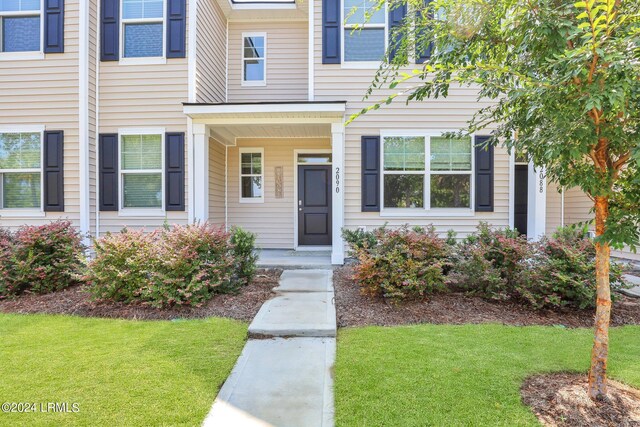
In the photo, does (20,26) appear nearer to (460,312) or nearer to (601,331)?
(460,312)

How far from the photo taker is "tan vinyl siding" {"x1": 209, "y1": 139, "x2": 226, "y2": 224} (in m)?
7.28

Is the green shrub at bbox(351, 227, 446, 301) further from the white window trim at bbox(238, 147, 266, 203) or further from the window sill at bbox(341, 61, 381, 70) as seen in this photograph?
the white window trim at bbox(238, 147, 266, 203)

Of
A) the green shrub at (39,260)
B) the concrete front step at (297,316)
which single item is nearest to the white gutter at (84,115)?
the green shrub at (39,260)

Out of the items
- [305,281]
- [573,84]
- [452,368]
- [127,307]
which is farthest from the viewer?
[305,281]

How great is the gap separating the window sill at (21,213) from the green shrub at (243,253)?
3977mm

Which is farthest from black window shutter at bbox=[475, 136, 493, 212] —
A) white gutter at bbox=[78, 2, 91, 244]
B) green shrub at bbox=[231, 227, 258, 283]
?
white gutter at bbox=[78, 2, 91, 244]

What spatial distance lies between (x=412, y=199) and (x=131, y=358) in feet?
17.1

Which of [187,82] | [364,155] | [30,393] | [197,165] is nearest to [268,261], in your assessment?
[197,165]

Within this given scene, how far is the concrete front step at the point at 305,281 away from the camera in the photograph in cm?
512

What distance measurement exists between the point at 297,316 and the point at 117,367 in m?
1.75

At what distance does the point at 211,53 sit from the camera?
7.41 metres

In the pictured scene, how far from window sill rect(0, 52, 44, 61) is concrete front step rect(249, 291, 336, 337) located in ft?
20.8

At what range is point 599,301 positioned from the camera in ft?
7.84

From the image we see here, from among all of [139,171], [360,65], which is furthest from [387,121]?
[139,171]
